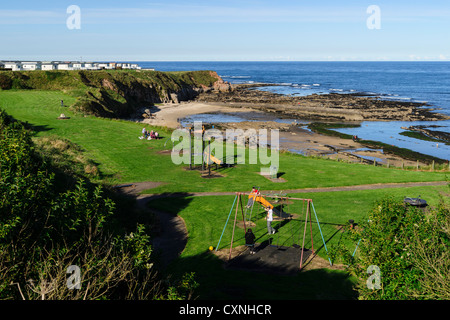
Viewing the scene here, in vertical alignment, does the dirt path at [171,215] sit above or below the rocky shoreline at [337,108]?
below

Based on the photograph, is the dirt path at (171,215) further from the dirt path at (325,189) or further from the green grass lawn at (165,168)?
the green grass lawn at (165,168)

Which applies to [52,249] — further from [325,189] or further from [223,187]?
[325,189]

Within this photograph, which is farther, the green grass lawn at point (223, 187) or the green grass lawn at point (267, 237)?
the green grass lawn at point (223, 187)

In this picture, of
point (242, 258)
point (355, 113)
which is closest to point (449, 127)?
point (355, 113)

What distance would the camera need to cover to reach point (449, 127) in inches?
3142

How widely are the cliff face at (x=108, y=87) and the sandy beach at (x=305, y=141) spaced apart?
8.36 metres

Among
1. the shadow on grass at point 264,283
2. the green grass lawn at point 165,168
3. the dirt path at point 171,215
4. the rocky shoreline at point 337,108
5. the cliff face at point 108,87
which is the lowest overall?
the shadow on grass at point 264,283

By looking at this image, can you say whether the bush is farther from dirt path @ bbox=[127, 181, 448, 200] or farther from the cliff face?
the cliff face

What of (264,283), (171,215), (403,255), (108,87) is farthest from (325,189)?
(108,87)

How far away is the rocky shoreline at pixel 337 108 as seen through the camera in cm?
9322

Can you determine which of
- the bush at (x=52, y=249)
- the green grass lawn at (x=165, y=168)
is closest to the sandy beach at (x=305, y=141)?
the green grass lawn at (x=165, y=168)

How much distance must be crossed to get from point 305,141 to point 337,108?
4952 centimetres

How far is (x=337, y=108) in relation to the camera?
110 meters
